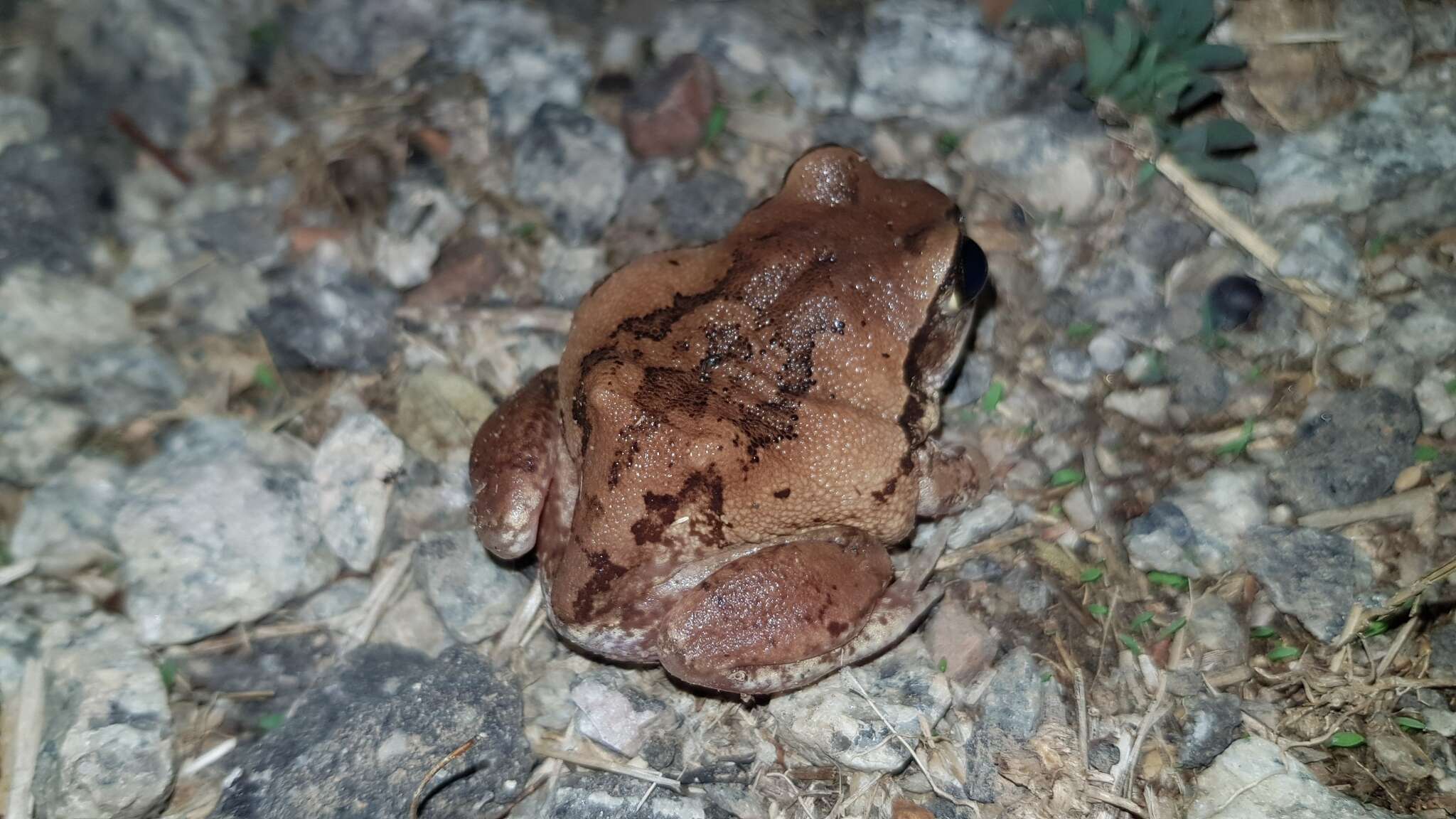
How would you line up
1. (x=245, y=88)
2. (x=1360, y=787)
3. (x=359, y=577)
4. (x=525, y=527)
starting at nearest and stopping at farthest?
(x=1360, y=787) < (x=525, y=527) < (x=359, y=577) < (x=245, y=88)

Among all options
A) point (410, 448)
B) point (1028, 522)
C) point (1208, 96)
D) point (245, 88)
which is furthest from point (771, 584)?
point (245, 88)

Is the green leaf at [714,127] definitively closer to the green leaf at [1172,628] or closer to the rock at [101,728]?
the green leaf at [1172,628]

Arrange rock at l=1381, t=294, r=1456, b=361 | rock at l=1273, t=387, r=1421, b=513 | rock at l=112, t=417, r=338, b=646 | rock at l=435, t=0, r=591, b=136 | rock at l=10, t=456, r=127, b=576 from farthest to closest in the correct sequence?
1. rock at l=435, t=0, r=591, b=136
2. rock at l=10, t=456, r=127, b=576
3. rock at l=112, t=417, r=338, b=646
4. rock at l=1381, t=294, r=1456, b=361
5. rock at l=1273, t=387, r=1421, b=513

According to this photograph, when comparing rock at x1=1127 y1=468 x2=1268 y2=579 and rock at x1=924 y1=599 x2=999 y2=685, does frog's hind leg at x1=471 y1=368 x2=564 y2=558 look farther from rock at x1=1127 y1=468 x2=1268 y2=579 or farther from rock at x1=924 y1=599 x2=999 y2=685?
rock at x1=1127 y1=468 x2=1268 y2=579

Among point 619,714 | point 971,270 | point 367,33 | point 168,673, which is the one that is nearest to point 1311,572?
point 971,270

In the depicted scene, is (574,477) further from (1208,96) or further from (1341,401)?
(1208,96)

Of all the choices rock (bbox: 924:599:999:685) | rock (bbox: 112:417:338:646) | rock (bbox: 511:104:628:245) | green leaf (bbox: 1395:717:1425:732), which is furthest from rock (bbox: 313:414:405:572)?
green leaf (bbox: 1395:717:1425:732)

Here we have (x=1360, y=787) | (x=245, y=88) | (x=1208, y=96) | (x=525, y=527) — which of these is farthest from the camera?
(x=245, y=88)
